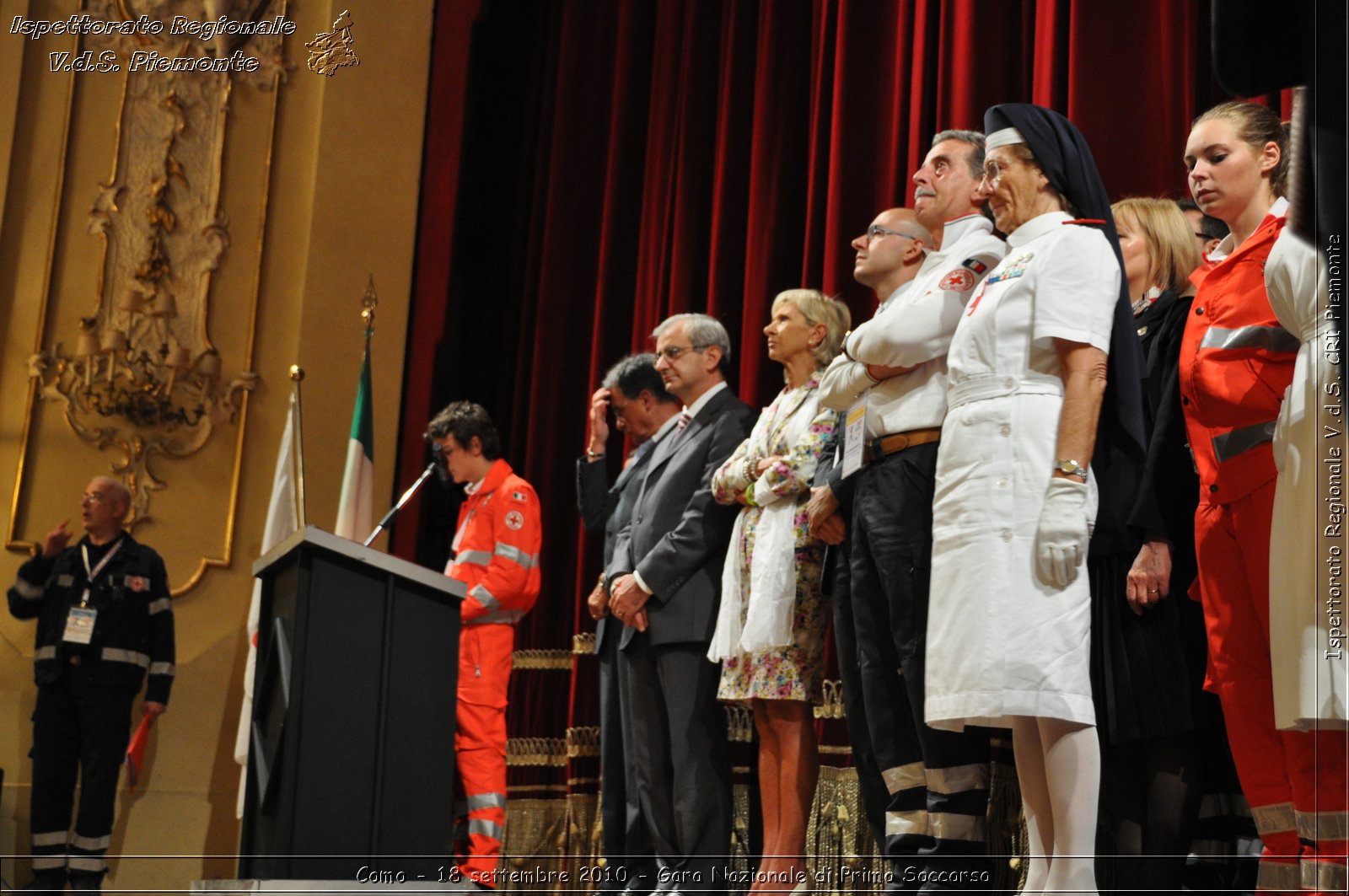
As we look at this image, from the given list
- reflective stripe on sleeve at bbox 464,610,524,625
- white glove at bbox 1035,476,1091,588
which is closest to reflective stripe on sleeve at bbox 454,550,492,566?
reflective stripe on sleeve at bbox 464,610,524,625

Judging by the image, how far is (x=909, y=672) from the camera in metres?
2.65

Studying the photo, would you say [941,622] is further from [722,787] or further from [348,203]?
[348,203]

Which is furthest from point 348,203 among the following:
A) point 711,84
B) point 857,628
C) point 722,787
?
point 857,628

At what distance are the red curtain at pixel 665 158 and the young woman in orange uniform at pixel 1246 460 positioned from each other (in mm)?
1090

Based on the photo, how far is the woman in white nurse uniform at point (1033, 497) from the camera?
2232mm

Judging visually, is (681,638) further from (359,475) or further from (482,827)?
(359,475)

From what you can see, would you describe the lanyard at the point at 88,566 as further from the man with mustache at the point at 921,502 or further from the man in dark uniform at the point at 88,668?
the man with mustache at the point at 921,502

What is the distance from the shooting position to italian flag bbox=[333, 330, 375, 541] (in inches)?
216

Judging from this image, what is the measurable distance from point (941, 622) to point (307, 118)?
5.00 metres

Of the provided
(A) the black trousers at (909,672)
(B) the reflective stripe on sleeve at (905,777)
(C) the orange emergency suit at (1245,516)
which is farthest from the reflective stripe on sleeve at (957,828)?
(C) the orange emergency suit at (1245,516)

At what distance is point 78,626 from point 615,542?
2.25 metres

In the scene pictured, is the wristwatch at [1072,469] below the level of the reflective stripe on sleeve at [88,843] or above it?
above

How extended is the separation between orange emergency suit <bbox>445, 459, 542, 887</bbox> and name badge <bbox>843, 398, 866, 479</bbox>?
5.87ft

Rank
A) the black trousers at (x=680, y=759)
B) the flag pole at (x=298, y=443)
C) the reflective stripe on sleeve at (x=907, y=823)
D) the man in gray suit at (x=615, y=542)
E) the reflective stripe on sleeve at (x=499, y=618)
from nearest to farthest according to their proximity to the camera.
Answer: the reflective stripe on sleeve at (x=907, y=823) < the black trousers at (x=680, y=759) < the man in gray suit at (x=615, y=542) < the reflective stripe on sleeve at (x=499, y=618) < the flag pole at (x=298, y=443)
